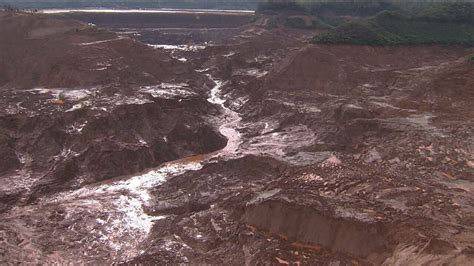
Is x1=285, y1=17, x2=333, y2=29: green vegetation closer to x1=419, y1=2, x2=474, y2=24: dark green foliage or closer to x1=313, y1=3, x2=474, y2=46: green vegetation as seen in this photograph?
x1=313, y1=3, x2=474, y2=46: green vegetation

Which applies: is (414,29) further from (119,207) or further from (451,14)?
(119,207)

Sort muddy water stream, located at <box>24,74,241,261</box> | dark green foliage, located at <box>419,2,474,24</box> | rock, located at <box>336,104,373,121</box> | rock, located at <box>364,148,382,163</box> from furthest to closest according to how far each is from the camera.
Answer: dark green foliage, located at <box>419,2,474,24</box>
rock, located at <box>336,104,373,121</box>
rock, located at <box>364,148,382,163</box>
muddy water stream, located at <box>24,74,241,261</box>

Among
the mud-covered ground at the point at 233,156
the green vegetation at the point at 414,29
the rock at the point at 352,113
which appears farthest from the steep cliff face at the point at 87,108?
the green vegetation at the point at 414,29

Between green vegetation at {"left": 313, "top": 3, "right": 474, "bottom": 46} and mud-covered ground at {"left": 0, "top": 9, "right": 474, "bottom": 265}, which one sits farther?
green vegetation at {"left": 313, "top": 3, "right": 474, "bottom": 46}

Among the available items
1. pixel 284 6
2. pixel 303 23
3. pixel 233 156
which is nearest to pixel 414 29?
pixel 303 23

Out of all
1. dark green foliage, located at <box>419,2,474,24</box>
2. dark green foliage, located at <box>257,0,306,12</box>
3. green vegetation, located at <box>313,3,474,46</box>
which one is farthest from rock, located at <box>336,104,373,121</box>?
dark green foliage, located at <box>257,0,306,12</box>

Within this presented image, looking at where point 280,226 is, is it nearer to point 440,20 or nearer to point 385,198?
point 385,198

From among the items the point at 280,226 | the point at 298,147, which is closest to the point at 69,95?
the point at 298,147
